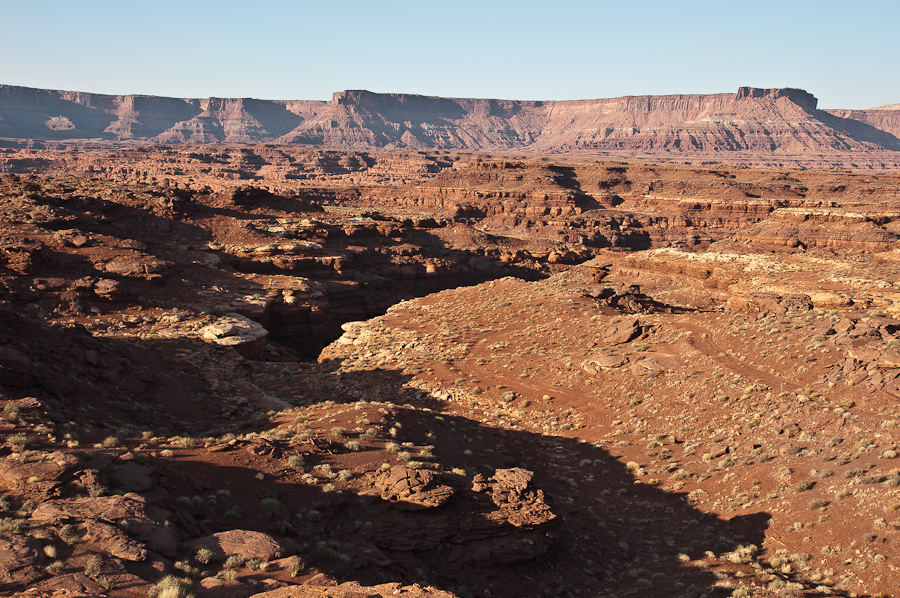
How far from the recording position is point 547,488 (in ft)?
46.3

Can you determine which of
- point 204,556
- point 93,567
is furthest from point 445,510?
point 93,567

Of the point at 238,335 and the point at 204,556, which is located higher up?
the point at 204,556

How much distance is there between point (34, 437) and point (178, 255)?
27.6 meters

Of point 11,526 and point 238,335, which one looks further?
point 238,335

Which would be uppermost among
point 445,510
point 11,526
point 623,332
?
point 623,332

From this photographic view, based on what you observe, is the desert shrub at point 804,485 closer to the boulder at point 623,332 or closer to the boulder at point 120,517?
the boulder at point 623,332

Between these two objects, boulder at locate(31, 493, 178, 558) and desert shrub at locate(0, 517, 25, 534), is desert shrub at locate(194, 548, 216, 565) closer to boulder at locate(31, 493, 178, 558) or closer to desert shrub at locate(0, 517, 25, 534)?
boulder at locate(31, 493, 178, 558)

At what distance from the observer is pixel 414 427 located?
15078mm

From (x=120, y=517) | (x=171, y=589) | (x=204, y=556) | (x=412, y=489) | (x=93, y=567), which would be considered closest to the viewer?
(x=171, y=589)

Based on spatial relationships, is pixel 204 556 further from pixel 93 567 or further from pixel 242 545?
pixel 93 567

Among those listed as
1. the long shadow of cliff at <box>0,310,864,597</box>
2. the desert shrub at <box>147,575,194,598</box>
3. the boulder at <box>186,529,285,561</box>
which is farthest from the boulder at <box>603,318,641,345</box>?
the desert shrub at <box>147,575,194,598</box>

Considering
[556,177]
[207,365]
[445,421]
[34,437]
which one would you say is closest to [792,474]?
[445,421]

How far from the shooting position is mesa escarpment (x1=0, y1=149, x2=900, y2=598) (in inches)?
363

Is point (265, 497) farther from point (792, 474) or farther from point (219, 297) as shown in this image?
point (219, 297)
